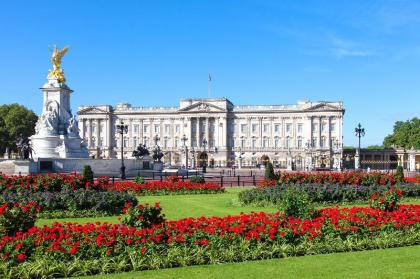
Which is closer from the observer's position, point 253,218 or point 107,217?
point 253,218

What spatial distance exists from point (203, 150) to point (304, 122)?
23.0 meters

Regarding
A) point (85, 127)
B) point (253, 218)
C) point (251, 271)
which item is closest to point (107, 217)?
point (253, 218)

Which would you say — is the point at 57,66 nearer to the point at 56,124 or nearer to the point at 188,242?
the point at 56,124

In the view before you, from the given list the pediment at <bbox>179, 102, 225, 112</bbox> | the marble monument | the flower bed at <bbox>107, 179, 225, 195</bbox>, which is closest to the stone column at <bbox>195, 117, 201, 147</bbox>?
the pediment at <bbox>179, 102, 225, 112</bbox>

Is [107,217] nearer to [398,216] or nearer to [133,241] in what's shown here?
[133,241]

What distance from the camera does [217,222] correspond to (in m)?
12.3

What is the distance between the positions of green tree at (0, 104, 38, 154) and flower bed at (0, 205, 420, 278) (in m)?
85.8

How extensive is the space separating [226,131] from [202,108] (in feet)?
24.7

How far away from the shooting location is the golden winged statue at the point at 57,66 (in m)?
50.5

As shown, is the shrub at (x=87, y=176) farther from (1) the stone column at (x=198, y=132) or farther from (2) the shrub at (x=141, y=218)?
(1) the stone column at (x=198, y=132)

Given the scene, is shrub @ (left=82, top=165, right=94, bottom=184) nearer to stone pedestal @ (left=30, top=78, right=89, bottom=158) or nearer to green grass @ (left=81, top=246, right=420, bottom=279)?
green grass @ (left=81, top=246, right=420, bottom=279)

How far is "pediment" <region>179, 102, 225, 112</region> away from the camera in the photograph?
117812mm

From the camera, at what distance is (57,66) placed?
51094mm

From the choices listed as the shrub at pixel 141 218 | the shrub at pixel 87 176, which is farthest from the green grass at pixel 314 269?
the shrub at pixel 87 176
